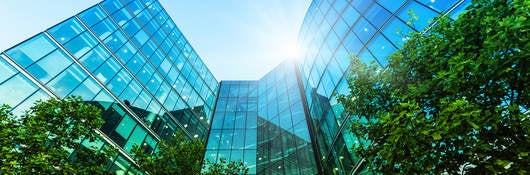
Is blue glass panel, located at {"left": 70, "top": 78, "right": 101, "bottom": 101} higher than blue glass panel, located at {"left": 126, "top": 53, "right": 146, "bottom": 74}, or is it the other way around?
blue glass panel, located at {"left": 126, "top": 53, "right": 146, "bottom": 74}

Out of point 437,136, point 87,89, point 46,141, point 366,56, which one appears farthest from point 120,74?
point 437,136

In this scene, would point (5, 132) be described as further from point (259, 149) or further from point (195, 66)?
point (195, 66)

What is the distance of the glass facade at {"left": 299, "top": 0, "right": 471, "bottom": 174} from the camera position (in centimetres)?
1155

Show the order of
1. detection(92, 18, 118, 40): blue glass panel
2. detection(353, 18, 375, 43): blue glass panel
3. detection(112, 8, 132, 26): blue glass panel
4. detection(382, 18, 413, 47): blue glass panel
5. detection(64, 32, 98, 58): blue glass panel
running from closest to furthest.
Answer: detection(382, 18, 413, 47): blue glass panel
detection(353, 18, 375, 43): blue glass panel
detection(64, 32, 98, 58): blue glass panel
detection(92, 18, 118, 40): blue glass panel
detection(112, 8, 132, 26): blue glass panel

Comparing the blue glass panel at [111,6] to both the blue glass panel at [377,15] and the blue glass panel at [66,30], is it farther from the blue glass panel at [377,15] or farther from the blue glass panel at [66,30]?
the blue glass panel at [377,15]

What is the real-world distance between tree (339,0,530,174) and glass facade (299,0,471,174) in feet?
15.3

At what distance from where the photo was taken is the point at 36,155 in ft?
26.1

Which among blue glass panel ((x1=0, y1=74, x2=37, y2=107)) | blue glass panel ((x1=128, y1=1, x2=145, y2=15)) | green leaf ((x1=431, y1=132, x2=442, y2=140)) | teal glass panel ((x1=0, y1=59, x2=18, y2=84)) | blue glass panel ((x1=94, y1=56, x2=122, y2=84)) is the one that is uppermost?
blue glass panel ((x1=128, y1=1, x2=145, y2=15))

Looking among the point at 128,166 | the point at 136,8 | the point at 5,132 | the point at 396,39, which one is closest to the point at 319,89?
the point at 396,39

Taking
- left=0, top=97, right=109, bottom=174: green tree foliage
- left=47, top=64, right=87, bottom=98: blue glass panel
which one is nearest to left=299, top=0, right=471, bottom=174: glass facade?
left=0, top=97, right=109, bottom=174: green tree foliage

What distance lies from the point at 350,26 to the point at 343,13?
5.94 ft

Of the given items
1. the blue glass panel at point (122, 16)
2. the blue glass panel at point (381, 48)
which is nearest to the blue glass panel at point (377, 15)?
the blue glass panel at point (381, 48)

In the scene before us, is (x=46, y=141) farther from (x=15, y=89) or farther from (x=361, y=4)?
(x=361, y=4)

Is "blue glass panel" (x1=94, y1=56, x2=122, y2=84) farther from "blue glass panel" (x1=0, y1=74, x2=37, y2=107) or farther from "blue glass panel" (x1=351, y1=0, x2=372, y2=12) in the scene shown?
"blue glass panel" (x1=351, y1=0, x2=372, y2=12)
